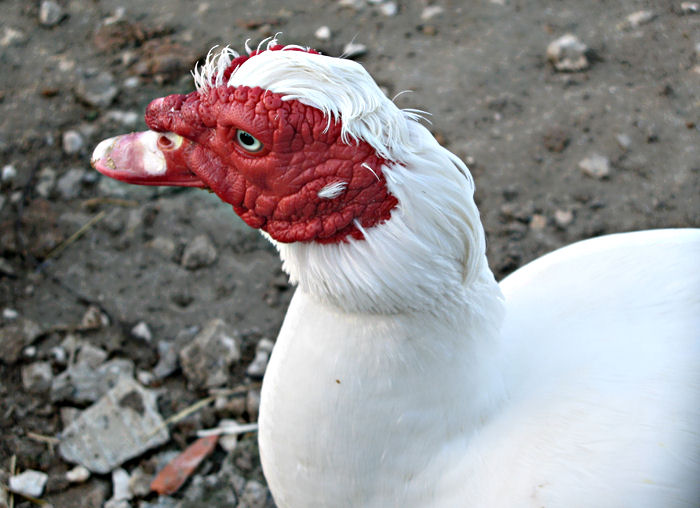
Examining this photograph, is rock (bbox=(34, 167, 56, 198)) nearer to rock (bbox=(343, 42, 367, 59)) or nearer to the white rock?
the white rock

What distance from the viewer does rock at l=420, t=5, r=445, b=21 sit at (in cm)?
486

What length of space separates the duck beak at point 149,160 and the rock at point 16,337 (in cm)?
185

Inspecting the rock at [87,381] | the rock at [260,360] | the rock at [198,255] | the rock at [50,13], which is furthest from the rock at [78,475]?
the rock at [50,13]

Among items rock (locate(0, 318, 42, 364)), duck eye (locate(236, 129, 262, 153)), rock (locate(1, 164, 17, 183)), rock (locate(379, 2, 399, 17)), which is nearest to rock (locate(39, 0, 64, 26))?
rock (locate(1, 164, 17, 183))

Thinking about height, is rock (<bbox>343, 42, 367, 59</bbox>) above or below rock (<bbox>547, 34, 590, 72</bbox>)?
above

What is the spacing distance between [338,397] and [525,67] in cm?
325

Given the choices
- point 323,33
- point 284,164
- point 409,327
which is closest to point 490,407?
point 409,327

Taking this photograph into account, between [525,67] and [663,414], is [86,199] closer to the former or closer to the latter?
[525,67]

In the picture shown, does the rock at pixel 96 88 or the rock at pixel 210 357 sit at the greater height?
the rock at pixel 96 88

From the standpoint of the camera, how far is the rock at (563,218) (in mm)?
3703

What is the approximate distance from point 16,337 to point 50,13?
9.34ft

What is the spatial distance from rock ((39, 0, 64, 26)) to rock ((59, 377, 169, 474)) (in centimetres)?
317

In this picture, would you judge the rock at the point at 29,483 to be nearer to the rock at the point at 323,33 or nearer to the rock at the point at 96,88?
the rock at the point at 96,88

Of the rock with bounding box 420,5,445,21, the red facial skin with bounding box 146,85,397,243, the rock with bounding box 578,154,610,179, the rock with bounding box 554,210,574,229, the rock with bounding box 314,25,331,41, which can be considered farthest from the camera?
the rock with bounding box 420,5,445,21
